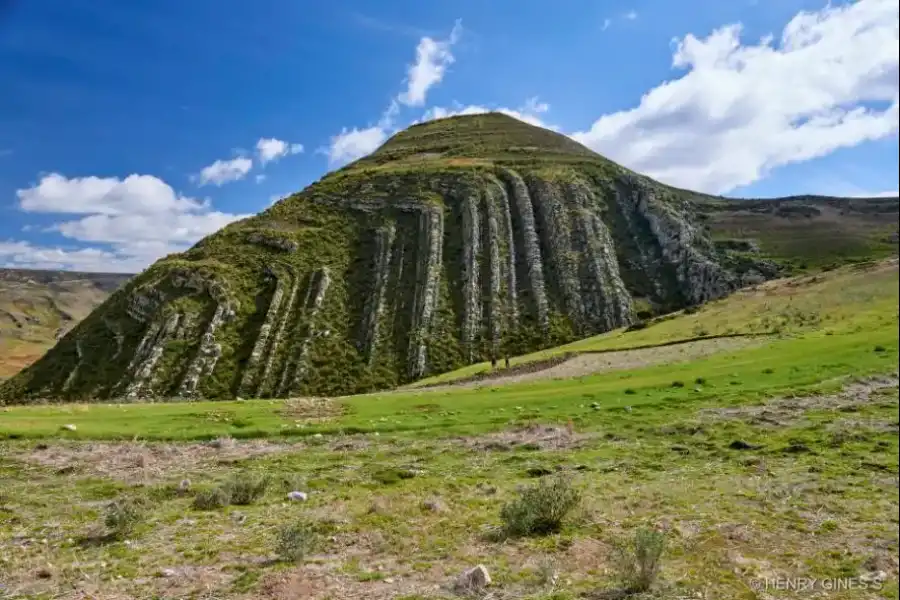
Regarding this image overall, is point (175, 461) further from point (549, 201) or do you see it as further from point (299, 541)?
point (549, 201)

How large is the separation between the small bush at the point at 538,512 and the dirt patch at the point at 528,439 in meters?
10.2

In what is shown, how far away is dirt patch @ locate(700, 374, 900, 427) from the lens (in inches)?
1040

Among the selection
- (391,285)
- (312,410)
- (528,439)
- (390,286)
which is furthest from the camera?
(391,285)

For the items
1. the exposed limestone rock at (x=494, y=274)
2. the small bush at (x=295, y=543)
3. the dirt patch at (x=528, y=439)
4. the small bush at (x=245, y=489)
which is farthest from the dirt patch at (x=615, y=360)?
the small bush at (x=295, y=543)

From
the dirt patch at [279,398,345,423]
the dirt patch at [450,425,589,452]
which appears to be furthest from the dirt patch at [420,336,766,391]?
the dirt patch at [450,425,589,452]

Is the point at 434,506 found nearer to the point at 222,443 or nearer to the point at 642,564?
the point at 642,564

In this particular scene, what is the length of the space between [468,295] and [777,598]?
78288 millimetres

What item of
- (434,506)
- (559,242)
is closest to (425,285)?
(559,242)

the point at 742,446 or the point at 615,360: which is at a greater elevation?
the point at 615,360

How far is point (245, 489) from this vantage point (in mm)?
18328

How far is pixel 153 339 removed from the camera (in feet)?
253

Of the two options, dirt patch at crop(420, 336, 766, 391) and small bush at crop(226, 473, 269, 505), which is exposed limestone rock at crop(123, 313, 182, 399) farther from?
small bush at crop(226, 473, 269, 505)

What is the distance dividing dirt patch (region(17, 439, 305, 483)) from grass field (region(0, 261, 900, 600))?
0.16 metres

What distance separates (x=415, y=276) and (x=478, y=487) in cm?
7440
